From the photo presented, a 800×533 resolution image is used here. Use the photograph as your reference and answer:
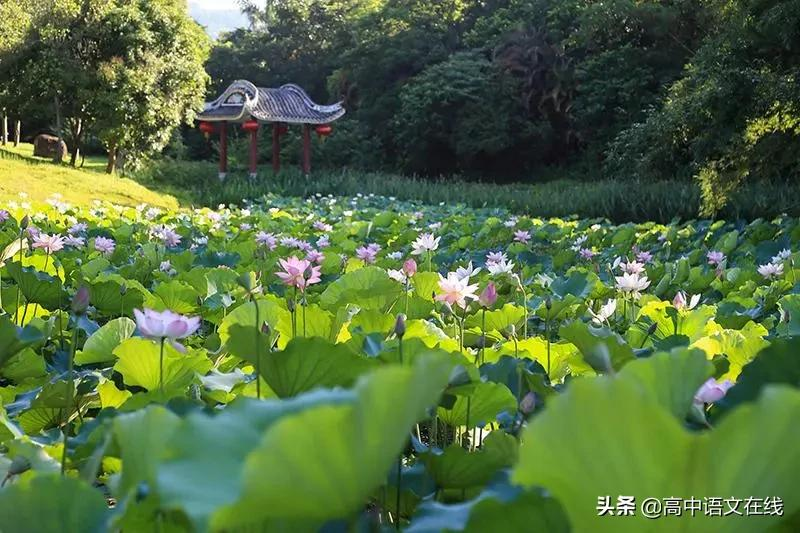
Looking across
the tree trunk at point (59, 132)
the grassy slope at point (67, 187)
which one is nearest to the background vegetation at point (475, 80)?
the tree trunk at point (59, 132)

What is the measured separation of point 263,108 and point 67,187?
6.98m

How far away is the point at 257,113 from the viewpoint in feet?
58.0

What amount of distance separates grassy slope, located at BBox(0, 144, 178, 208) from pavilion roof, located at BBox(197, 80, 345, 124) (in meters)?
4.09

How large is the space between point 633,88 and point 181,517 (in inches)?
817

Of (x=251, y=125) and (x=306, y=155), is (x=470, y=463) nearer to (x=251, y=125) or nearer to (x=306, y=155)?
(x=251, y=125)

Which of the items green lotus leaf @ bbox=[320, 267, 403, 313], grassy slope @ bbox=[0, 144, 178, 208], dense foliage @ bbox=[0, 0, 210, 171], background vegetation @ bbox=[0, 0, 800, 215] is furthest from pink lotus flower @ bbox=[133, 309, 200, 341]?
dense foliage @ bbox=[0, 0, 210, 171]

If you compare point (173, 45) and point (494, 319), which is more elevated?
point (173, 45)

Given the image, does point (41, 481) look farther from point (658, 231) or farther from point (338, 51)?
point (338, 51)

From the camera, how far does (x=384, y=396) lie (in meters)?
0.33

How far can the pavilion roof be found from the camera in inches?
696

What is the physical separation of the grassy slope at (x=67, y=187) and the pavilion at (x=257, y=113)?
13.3 feet

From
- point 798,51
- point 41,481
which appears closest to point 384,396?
point 41,481

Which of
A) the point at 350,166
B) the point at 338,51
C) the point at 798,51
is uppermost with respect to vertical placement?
the point at 338,51

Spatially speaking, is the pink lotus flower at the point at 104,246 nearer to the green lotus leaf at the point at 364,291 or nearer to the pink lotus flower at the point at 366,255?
the pink lotus flower at the point at 366,255
